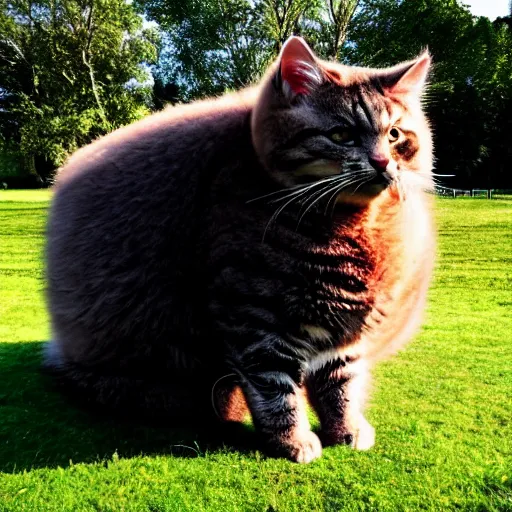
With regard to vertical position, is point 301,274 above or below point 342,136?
below

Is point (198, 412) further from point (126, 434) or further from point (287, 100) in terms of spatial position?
point (287, 100)

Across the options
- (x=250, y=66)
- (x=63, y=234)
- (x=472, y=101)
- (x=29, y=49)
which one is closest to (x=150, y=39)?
(x=29, y=49)

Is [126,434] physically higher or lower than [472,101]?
lower

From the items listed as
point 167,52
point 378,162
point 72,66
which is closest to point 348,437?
point 378,162

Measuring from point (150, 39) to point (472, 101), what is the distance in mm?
15183

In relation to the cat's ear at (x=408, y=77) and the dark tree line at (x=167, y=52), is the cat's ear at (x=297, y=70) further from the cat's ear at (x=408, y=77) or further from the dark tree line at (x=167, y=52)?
the dark tree line at (x=167, y=52)

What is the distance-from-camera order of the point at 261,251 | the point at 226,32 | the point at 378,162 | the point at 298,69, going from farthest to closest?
1. the point at 226,32
2. the point at 261,251
3. the point at 298,69
4. the point at 378,162

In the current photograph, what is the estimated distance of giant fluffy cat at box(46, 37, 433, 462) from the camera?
2127 mm

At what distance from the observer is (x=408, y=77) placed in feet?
7.37

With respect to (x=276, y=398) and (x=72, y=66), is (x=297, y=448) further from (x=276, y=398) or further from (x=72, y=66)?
(x=72, y=66)

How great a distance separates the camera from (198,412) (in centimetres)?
266

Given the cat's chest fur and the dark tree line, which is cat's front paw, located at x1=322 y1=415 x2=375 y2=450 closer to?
the cat's chest fur

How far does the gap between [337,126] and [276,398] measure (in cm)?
103

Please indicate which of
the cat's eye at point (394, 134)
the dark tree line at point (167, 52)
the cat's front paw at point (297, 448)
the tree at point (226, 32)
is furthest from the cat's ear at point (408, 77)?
the tree at point (226, 32)
